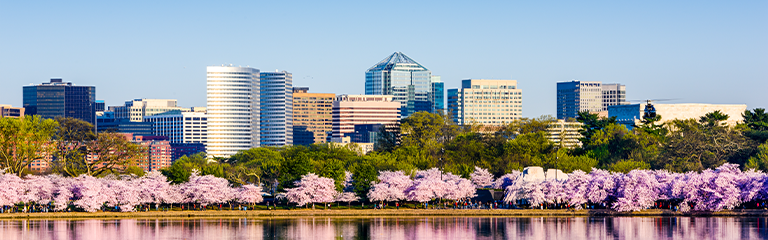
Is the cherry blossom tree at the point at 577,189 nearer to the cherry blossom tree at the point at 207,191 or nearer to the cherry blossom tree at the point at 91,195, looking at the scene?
the cherry blossom tree at the point at 207,191

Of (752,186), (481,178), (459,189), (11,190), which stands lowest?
(459,189)

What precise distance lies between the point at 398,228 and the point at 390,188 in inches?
1105

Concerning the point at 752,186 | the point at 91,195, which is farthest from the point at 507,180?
the point at 91,195

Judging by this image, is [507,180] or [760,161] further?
[507,180]

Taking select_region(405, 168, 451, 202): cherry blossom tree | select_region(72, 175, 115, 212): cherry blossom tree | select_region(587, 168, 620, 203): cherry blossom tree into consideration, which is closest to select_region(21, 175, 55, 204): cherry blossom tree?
select_region(72, 175, 115, 212): cherry blossom tree

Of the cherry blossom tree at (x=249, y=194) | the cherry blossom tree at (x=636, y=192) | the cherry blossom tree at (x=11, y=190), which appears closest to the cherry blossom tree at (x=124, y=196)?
the cherry blossom tree at (x=11, y=190)

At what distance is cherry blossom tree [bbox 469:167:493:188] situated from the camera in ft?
465

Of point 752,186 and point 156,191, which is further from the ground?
point 752,186

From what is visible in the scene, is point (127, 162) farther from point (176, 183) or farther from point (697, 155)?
point (697, 155)

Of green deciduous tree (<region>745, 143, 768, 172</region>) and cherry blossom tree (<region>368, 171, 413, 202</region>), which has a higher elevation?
green deciduous tree (<region>745, 143, 768, 172</region>)

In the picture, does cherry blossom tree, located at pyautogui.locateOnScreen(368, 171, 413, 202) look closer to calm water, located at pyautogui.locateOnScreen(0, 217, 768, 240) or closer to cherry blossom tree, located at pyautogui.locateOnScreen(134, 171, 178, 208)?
calm water, located at pyautogui.locateOnScreen(0, 217, 768, 240)

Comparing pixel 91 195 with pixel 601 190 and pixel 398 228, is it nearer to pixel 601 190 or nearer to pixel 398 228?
pixel 398 228

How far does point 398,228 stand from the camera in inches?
3792

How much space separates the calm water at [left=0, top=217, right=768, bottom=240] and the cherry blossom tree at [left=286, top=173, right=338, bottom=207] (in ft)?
37.1
